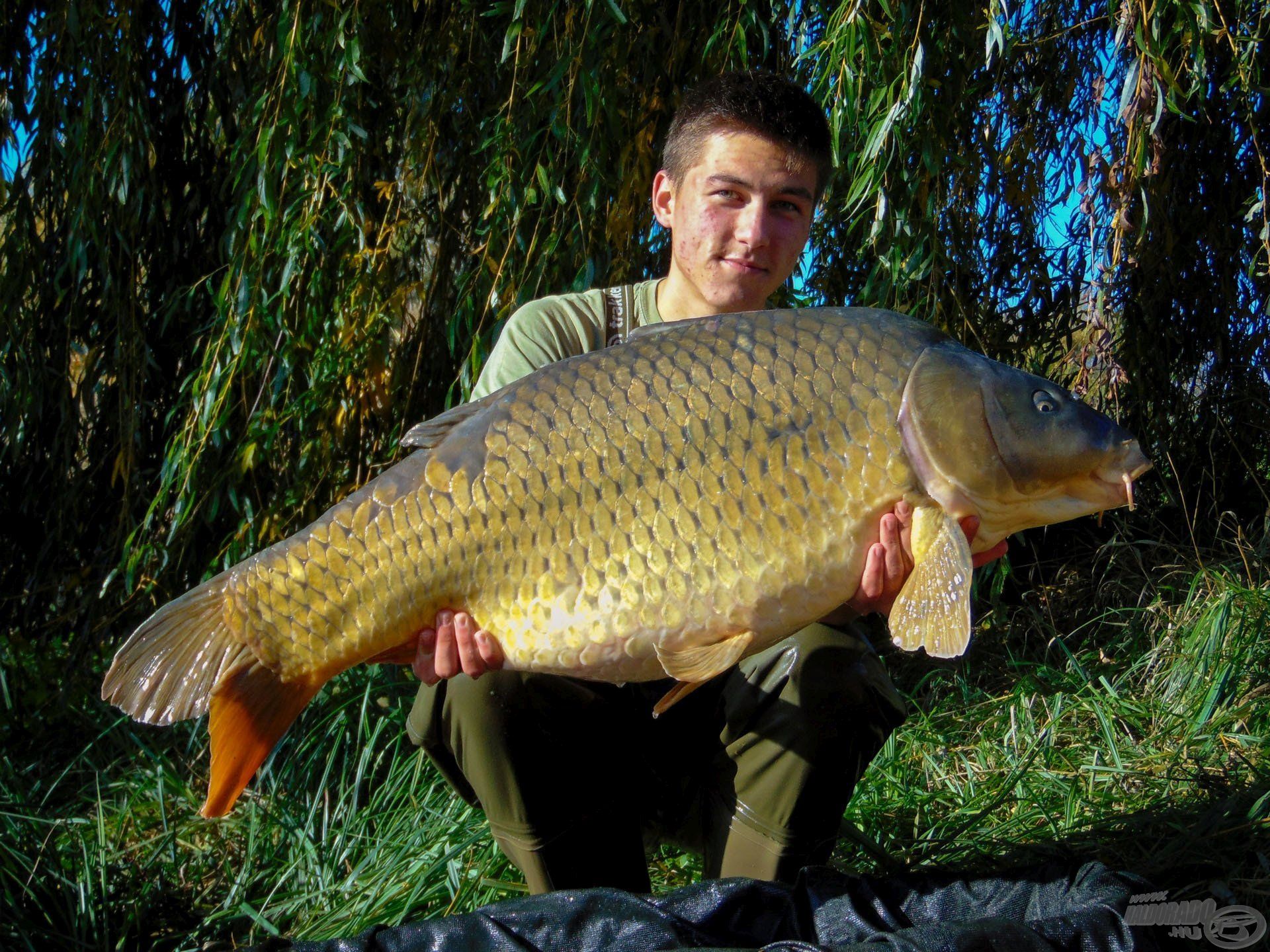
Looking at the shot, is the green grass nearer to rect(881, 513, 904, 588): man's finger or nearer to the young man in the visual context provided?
the young man

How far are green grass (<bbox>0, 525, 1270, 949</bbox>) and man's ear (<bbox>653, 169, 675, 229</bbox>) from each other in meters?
0.96

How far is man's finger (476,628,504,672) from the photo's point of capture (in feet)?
4.49

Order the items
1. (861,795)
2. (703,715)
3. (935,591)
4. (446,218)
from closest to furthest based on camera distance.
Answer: (935,591), (703,715), (861,795), (446,218)

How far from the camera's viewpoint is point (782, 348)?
1307 mm

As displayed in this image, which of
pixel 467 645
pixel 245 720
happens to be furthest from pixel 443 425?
pixel 245 720

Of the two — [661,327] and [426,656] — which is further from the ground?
A: [661,327]

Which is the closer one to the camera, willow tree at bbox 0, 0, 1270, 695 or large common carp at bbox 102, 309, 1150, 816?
large common carp at bbox 102, 309, 1150, 816

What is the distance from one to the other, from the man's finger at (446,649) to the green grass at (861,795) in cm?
50

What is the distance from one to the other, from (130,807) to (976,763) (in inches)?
58.8

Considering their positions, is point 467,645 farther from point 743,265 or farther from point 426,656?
point 743,265

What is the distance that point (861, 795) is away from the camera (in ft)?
6.79

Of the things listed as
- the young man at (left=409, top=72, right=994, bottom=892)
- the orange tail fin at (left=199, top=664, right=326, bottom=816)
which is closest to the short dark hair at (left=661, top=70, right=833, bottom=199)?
the young man at (left=409, top=72, right=994, bottom=892)

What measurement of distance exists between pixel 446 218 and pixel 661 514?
1444 millimetres

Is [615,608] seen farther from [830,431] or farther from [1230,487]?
[1230,487]
